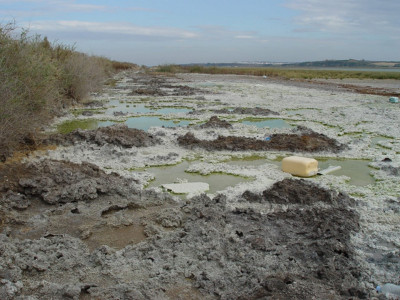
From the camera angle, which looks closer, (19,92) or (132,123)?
(19,92)

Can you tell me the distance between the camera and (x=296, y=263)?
444cm

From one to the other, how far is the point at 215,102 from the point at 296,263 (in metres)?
16.1

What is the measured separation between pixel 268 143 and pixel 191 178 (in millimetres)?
3299

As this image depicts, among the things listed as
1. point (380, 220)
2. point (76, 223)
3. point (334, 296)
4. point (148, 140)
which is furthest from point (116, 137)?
point (334, 296)

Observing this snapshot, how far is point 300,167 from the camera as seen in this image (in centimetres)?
819

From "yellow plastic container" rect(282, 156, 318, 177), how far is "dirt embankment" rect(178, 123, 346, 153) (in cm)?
176

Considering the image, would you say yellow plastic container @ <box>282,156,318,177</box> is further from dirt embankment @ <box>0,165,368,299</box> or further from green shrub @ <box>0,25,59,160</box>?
green shrub @ <box>0,25,59,160</box>

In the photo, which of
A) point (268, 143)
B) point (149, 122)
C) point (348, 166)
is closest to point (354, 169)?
point (348, 166)

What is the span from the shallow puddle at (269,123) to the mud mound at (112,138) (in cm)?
479

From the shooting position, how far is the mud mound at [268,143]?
10.2 meters

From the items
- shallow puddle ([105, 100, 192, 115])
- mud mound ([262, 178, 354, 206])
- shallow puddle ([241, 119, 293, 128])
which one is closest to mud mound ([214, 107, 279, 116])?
shallow puddle ([241, 119, 293, 128])

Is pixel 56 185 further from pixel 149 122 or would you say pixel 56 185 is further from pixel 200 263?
pixel 149 122

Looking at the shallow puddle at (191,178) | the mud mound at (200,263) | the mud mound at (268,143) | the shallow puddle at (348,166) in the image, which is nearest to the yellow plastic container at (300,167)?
the shallow puddle at (348,166)

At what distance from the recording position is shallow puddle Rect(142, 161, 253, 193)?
25.1 feet
